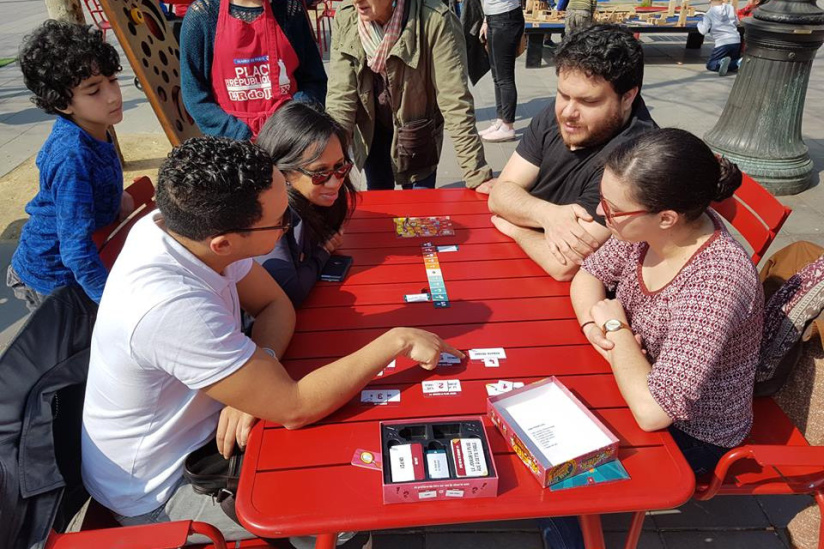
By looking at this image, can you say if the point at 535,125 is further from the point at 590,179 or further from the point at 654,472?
the point at 654,472

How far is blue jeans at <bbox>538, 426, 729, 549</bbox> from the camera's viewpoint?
188 centimetres

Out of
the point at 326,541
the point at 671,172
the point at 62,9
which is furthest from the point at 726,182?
the point at 62,9

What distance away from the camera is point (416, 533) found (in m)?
2.37

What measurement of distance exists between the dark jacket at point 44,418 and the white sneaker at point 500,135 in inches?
188

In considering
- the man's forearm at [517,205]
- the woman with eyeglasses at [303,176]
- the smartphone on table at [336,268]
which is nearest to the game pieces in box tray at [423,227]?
the man's forearm at [517,205]

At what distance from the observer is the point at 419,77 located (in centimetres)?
316

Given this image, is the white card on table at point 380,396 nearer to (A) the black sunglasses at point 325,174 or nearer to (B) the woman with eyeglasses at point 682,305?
(B) the woman with eyeglasses at point 682,305

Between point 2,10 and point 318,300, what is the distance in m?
17.6

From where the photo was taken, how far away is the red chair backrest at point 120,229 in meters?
2.37

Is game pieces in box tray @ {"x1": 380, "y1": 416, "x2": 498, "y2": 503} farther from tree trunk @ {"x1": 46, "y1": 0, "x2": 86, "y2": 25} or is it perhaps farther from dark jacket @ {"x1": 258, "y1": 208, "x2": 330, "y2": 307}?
tree trunk @ {"x1": 46, "y1": 0, "x2": 86, "y2": 25}

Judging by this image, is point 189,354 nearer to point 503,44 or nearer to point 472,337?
point 472,337

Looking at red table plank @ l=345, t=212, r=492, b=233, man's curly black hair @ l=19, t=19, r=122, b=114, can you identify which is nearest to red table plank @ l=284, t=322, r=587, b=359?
red table plank @ l=345, t=212, r=492, b=233

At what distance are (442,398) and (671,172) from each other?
0.92 m

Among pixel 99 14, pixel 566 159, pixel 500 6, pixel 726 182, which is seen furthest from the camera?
pixel 99 14
